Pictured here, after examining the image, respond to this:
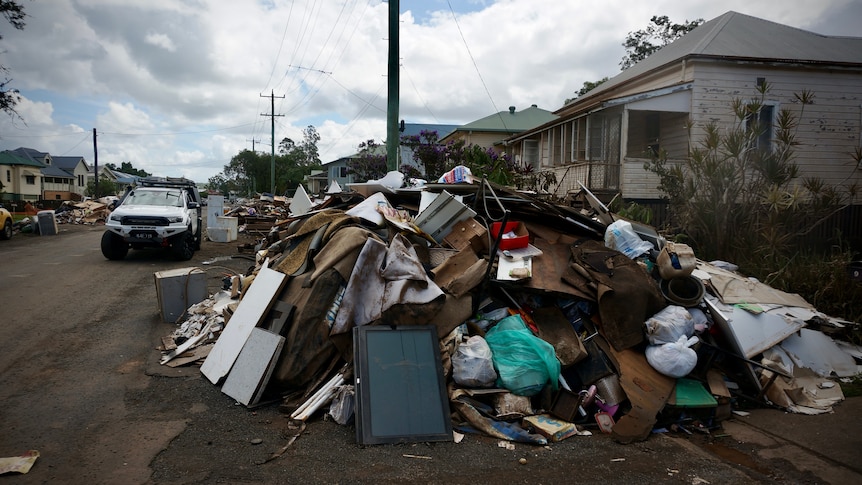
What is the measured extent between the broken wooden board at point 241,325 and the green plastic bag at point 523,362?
216cm

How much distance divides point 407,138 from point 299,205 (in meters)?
8.57

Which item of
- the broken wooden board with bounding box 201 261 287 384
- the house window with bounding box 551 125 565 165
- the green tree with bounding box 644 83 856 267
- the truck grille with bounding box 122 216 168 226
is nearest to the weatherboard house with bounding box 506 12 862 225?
the house window with bounding box 551 125 565 165

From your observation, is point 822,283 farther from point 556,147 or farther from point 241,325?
point 556,147

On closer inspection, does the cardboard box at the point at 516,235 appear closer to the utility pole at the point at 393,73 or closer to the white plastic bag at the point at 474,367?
the white plastic bag at the point at 474,367

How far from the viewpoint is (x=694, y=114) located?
1392cm

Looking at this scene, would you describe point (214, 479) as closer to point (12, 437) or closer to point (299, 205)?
point (12, 437)

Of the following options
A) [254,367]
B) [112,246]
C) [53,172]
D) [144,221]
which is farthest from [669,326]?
[53,172]

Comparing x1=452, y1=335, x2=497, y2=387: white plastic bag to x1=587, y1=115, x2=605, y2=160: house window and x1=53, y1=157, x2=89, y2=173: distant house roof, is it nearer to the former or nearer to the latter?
x1=587, y1=115, x2=605, y2=160: house window

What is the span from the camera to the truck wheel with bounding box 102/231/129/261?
12047mm

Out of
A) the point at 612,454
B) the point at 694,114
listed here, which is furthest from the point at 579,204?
the point at 694,114

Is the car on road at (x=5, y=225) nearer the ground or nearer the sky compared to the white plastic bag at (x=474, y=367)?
nearer the sky

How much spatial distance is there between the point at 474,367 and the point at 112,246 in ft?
35.9

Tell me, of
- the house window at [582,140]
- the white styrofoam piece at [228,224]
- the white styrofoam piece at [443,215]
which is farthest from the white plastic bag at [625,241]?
the white styrofoam piece at [228,224]

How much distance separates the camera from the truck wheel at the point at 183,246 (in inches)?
475
